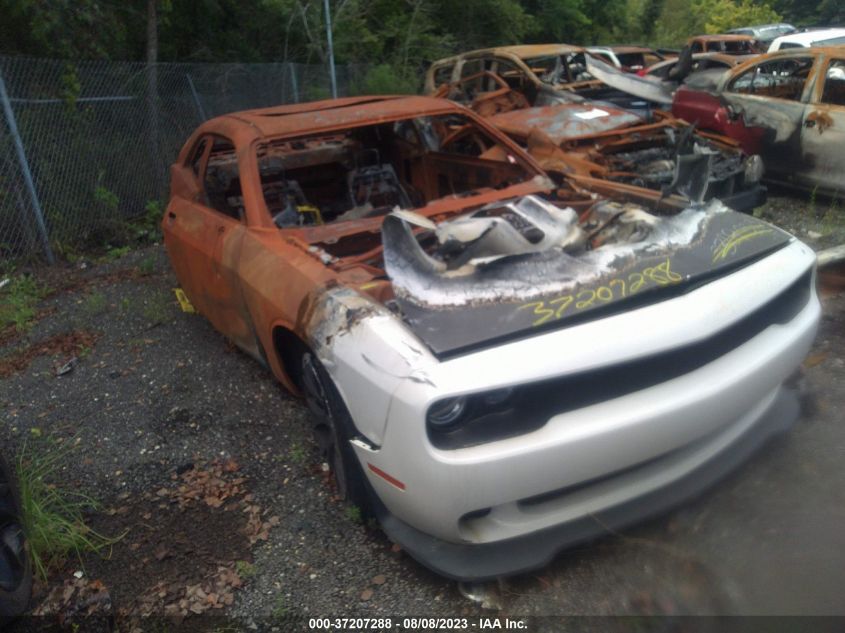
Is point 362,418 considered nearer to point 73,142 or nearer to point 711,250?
point 711,250

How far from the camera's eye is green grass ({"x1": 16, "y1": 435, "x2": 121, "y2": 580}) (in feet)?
9.61

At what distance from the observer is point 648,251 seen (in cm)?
287

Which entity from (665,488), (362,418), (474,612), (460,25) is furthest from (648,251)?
(460,25)

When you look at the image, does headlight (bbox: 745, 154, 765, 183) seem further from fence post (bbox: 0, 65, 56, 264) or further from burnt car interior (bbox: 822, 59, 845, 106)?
fence post (bbox: 0, 65, 56, 264)

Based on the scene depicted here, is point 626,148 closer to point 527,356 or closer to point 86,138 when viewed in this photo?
point 527,356

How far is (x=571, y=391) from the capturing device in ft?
7.90

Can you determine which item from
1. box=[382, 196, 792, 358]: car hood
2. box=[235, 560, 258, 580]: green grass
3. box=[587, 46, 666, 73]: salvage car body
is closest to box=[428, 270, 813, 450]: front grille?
box=[382, 196, 792, 358]: car hood

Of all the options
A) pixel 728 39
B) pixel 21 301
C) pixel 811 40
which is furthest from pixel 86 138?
pixel 811 40

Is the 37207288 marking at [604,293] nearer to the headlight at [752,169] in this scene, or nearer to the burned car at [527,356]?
the burned car at [527,356]

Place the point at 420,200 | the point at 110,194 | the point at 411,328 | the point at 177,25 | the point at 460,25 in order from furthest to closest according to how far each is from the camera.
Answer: the point at 460,25, the point at 177,25, the point at 110,194, the point at 420,200, the point at 411,328

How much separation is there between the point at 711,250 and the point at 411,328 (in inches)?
49.1

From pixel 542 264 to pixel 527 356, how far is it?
0.58 metres

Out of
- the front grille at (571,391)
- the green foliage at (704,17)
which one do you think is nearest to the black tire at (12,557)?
the front grille at (571,391)

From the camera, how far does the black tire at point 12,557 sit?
246 cm
